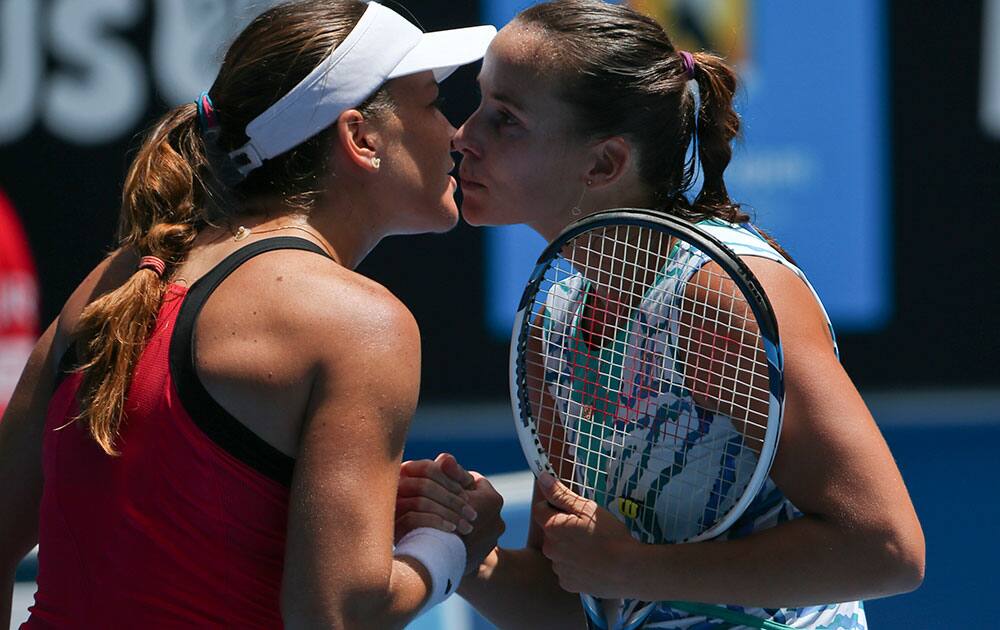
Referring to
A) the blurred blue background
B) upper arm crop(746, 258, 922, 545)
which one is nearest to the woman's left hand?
upper arm crop(746, 258, 922, 545)

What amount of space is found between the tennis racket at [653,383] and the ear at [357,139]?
0.30 meters

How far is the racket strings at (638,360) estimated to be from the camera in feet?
5.89

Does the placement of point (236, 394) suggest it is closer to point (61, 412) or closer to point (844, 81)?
point (61, 412)

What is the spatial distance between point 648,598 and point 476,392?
587 centimetres

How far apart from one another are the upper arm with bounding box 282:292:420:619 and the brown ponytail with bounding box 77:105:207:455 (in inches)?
9.7

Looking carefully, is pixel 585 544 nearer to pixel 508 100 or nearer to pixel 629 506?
pixel 629 506

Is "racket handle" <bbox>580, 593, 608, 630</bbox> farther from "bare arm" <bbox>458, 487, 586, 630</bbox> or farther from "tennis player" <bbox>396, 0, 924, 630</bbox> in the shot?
"bare arm" <bbox>458, 487, 586, 630</bbox>

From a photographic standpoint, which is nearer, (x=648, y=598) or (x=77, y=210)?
(x=648, y=598)

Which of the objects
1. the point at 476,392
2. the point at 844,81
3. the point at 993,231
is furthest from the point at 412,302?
the point at 993,231

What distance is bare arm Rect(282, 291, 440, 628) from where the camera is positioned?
1630 millimetres

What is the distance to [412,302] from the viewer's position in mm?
7496

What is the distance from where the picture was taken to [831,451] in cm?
171

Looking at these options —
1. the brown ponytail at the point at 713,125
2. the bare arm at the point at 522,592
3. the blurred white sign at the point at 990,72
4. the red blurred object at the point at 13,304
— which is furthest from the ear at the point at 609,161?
the blurred white sign at the point at 990,72

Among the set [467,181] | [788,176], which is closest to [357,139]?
[467,181]
